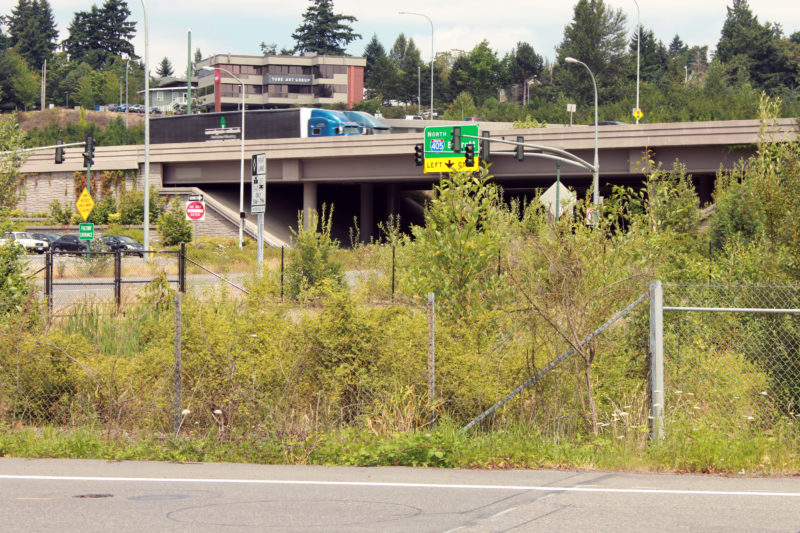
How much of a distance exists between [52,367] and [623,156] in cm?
4268

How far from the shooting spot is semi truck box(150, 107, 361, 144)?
190 feet

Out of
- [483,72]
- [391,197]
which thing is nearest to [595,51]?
[483,72]

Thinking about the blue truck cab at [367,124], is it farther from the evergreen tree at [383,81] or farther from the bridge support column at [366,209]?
the evergreen tree at [383,81]

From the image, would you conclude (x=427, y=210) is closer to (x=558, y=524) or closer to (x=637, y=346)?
(x=637, y=346)

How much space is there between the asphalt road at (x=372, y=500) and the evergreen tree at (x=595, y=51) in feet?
330

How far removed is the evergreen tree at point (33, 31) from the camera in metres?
163

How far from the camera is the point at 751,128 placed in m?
44.0

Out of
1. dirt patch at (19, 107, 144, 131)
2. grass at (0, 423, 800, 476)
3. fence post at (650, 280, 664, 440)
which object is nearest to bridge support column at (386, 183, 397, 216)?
grass at (0, 423, 800, 476)

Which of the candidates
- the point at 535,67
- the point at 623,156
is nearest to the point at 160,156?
the point at 623,156

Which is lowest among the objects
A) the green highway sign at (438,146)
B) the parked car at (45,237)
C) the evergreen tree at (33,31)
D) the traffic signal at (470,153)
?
the parked car at (45,237)

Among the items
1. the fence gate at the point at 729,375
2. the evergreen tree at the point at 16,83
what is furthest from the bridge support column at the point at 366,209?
the evergreen tree at the point at 16,83

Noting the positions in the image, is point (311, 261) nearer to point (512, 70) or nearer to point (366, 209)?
point (366, 209)

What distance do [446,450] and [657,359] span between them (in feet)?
7.85

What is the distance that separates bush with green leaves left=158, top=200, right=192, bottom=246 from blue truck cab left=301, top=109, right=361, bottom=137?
11658mm
